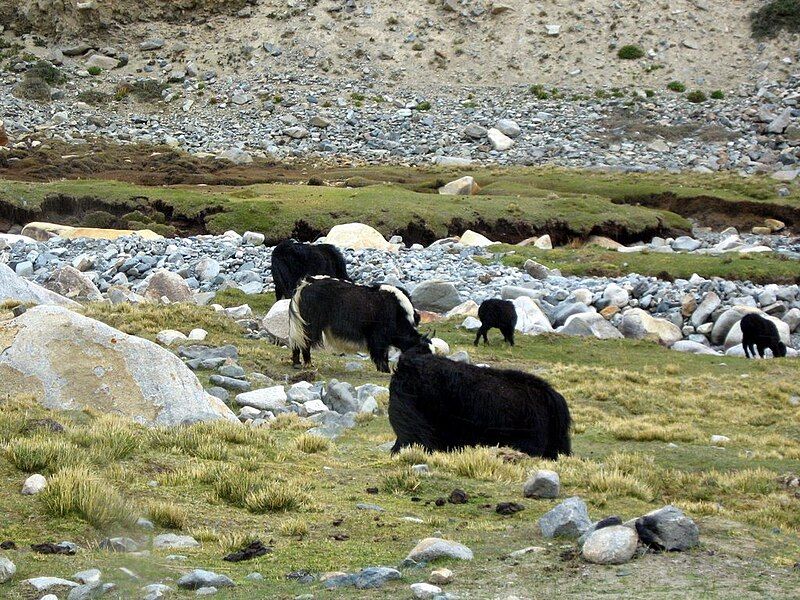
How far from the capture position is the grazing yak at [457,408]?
10266 millimetres

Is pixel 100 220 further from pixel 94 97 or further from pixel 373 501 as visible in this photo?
pixel 94 97

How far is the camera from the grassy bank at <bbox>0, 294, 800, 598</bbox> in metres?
5.58

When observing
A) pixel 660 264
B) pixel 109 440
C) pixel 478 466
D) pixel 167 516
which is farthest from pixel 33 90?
pixel 167 516

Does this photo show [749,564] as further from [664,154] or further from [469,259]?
[664,154]

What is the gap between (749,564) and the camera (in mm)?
5938

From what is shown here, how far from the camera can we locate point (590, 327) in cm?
2433

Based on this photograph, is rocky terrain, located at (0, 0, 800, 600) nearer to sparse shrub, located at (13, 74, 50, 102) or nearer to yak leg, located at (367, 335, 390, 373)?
yak leg, located at (367, 335, 390, 373)

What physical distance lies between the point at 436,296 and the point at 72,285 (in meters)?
8.85

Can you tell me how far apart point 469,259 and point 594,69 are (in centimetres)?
5095

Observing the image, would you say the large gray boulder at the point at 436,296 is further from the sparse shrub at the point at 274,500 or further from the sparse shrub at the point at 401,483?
the sparse shrub at the point at 274,500

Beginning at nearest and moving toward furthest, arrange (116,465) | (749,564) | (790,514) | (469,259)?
(749,564), (116,465), (790,514), (469,259)

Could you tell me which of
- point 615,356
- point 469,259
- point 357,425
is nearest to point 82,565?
point 357,425

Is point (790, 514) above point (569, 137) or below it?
below

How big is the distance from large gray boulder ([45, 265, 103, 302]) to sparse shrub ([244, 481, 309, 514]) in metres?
16.6
